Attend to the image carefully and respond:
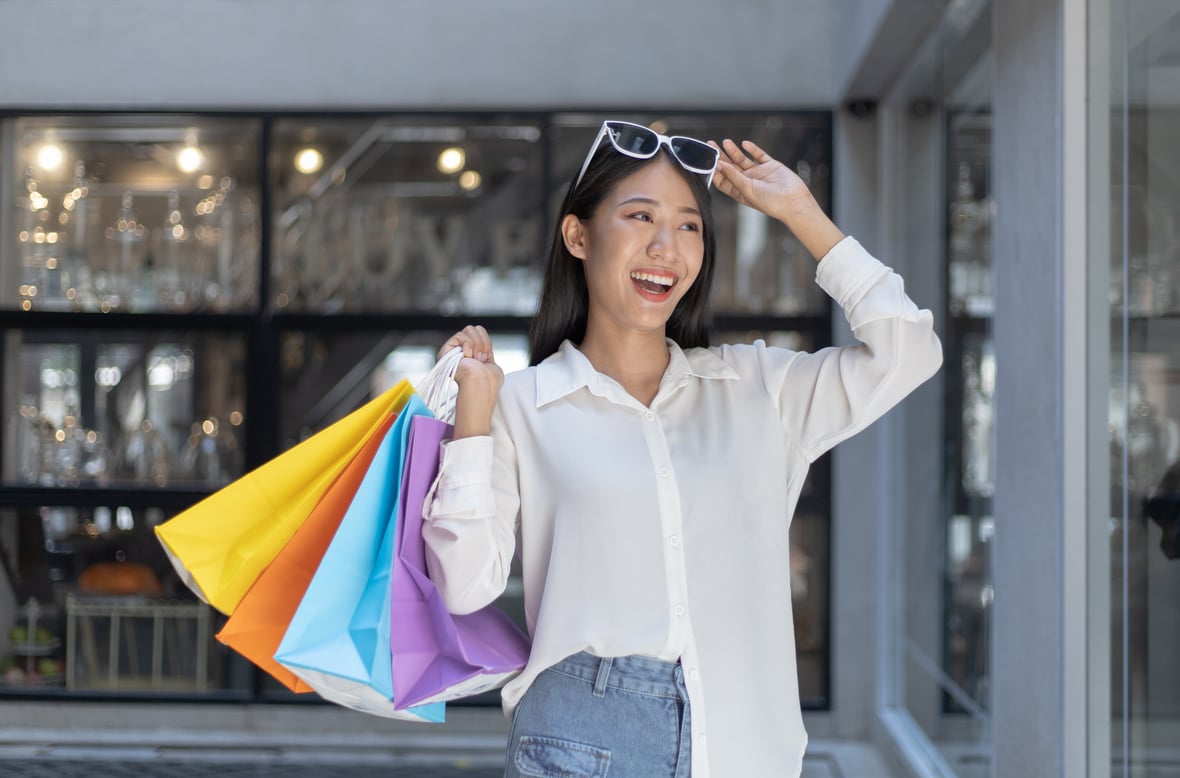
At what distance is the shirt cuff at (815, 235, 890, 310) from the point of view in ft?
6.61

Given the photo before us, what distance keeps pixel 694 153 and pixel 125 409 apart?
4.17 metres

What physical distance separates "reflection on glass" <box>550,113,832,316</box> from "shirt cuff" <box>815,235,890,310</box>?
11.0ft

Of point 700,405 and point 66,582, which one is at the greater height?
point 700,405

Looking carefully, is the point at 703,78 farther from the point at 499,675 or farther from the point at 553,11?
the point at 499,675

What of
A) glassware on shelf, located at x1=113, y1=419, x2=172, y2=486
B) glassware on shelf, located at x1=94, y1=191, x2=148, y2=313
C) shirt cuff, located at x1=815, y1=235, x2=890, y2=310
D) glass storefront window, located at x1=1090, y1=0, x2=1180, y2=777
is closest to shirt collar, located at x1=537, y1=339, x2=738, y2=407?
shirt cuff, located at x1=815, y1=235, x2=890, y2=310

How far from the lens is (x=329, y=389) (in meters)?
5.51

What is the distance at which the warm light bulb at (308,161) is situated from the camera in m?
5.48

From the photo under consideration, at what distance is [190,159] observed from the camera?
5.58 metres

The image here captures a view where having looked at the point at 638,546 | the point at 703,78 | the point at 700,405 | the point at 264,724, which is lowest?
the point at 264,724

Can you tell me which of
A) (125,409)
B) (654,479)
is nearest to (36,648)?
(125,409)

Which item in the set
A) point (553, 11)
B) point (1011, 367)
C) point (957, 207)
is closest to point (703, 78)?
point (553, 11)

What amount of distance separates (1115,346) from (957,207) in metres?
1.61

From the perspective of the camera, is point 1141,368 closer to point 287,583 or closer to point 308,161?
point 287,583

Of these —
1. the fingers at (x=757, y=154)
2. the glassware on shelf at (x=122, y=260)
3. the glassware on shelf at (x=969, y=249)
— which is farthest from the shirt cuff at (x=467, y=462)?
the glassware on shelf at (x=122, y=260)
